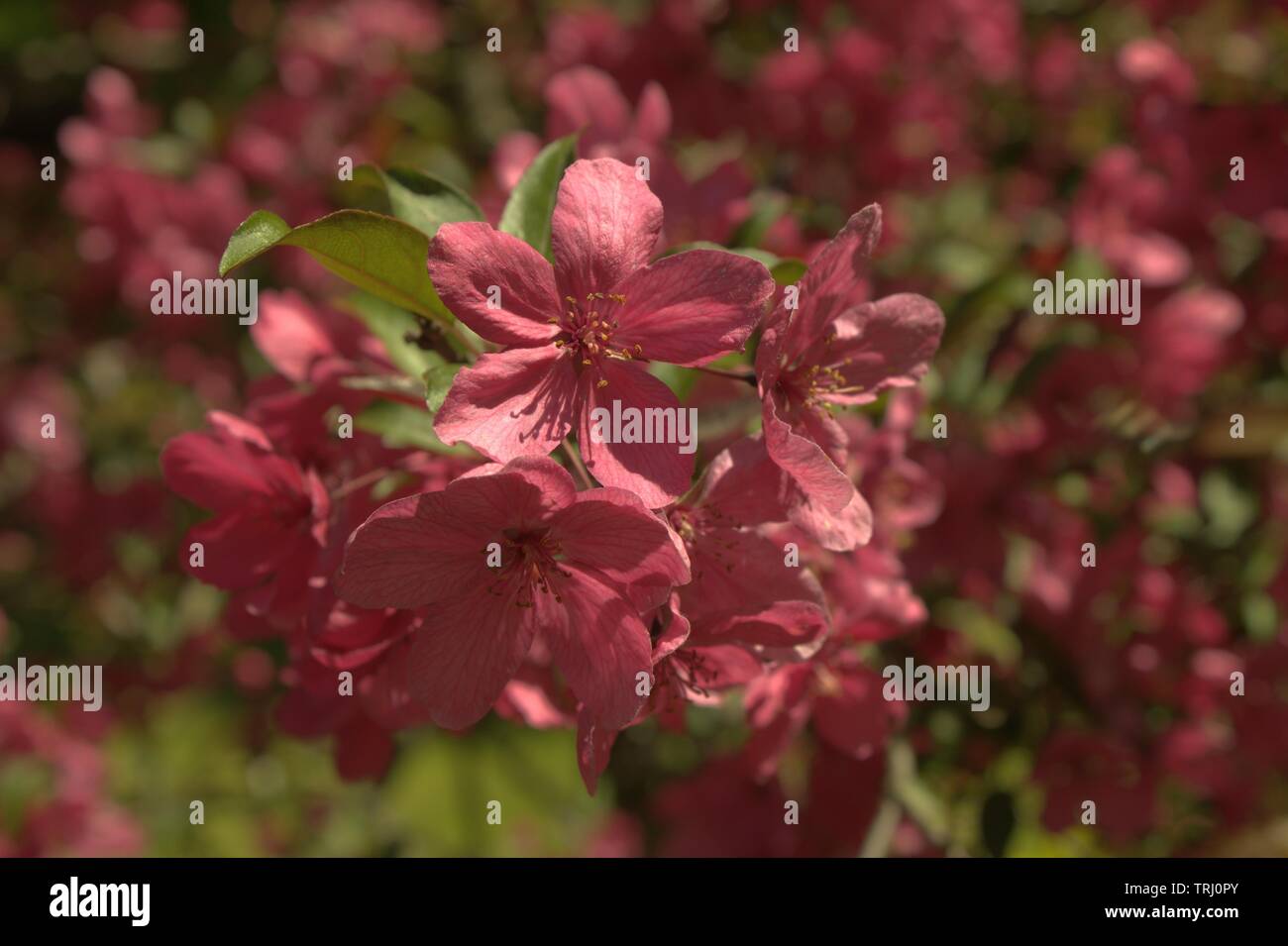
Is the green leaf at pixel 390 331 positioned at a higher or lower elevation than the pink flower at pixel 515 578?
higher

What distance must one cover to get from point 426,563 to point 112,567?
96.0 inches

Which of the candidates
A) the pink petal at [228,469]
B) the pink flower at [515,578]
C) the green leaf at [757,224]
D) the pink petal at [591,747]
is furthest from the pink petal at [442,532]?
the green leaf at [757,224]

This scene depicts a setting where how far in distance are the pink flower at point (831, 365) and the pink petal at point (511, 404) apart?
23cm

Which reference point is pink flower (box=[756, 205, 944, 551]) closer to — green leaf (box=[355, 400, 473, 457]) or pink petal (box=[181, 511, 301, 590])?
green leaf (box=[355, 400, 473, 457])

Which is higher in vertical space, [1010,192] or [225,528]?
[1010,192]

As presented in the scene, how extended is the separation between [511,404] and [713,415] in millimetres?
314

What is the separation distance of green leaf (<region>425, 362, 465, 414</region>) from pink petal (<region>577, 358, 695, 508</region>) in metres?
0.16

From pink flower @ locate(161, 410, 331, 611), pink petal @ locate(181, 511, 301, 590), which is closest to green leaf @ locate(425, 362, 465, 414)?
pink flower @ locate(161, 410, 331, 611)

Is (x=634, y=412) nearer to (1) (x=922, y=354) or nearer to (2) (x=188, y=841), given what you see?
(1) (x=922, y=354)

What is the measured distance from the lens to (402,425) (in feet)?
4.11

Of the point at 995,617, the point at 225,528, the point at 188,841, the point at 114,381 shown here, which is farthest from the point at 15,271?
the point at 995,617

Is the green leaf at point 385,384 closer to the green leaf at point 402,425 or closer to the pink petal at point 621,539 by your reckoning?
the green leaf at point 402,425

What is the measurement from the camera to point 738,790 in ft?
6.82

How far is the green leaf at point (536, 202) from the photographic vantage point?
4.18ft
